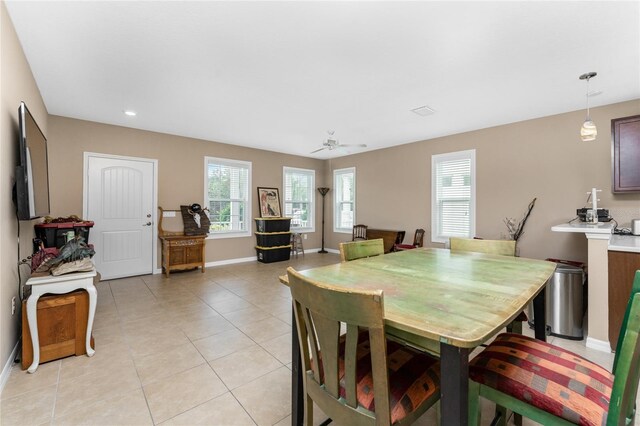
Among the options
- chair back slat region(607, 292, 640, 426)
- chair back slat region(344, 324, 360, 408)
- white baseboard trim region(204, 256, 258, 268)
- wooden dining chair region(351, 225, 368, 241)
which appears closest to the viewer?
chair back slat region(607, 292, 640, 426)

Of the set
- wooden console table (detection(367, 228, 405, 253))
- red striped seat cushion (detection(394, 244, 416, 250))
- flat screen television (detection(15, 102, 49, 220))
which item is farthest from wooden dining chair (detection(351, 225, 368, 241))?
flat screen television (detection(15, 102, 49, 220))

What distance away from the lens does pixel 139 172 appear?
15.8ft

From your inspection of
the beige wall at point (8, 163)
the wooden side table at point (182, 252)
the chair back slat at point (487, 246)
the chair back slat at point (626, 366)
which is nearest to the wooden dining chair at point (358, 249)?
the chair back slat at point (487, 246)

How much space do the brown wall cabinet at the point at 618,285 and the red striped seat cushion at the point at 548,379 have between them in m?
1.79

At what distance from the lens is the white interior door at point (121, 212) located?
4.43 metres

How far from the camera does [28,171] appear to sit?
7.04ft

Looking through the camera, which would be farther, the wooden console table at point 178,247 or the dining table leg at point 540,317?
the wooden console table at point 178,247

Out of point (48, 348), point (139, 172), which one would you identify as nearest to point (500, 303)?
point (48, 348)

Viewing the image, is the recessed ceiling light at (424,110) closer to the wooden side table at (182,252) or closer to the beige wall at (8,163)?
the beige wall at (8,163)

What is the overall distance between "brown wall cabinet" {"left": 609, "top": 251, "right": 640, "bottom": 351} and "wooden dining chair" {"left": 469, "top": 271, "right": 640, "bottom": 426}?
178cm

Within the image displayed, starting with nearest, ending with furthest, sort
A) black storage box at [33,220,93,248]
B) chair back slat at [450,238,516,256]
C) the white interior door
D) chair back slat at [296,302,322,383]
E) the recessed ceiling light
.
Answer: chair back slat at [296,302,322,383] → chair back slat at [450,238,516,256] → black storage box at [33,220,93,248] → the recessed ceiling light → the white interior door

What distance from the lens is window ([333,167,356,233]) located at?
696 centimetres

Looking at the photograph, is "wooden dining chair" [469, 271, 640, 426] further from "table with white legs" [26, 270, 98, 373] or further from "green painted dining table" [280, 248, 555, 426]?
"table with white legs" [26, 270, 98, 373]

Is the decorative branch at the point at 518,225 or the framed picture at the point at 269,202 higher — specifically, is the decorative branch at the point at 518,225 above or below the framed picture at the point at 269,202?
below
